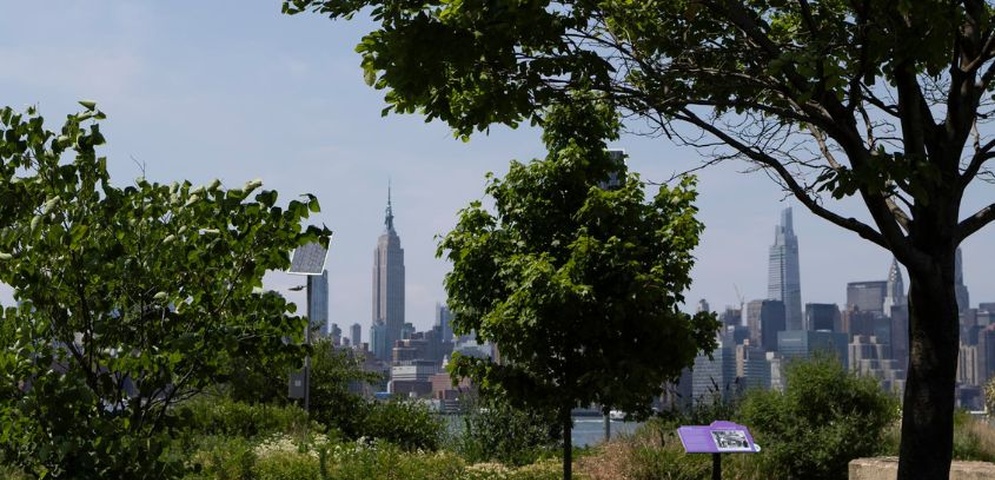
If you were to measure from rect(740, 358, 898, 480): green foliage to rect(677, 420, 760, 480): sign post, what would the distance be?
18.2 feet

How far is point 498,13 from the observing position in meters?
7.86

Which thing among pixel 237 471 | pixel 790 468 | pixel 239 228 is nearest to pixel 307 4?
pixel 239 228

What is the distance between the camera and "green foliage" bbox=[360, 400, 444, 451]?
2497 centimetres

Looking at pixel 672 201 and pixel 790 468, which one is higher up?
pixel 672 201

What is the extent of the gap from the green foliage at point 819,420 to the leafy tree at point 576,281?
4.55 m

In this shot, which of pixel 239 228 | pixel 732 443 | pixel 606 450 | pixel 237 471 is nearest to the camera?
pixel 239 228

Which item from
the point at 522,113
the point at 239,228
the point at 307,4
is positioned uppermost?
the point at 307,4

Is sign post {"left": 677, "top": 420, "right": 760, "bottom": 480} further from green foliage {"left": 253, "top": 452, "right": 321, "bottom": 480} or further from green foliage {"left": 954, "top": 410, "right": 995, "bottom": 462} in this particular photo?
green foliage {"left": 954, "top": 410, "right": 995, "bottom": 462}

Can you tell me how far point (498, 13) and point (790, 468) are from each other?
1346cm

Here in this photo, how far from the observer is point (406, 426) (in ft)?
84.1

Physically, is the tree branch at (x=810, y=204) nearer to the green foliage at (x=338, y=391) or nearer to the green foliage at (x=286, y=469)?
the green foliage at (x=286, y=469)

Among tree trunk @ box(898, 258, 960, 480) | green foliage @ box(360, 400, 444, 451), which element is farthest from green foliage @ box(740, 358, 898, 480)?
tree trunk @ box(898, 258, 960, 480)

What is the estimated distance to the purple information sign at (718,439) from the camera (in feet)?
45.2

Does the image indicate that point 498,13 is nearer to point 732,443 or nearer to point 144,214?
point 144,214
